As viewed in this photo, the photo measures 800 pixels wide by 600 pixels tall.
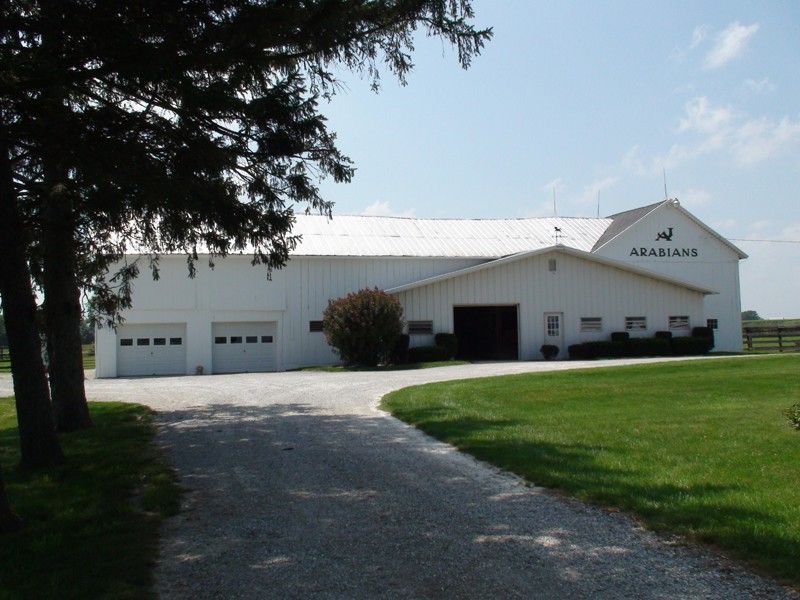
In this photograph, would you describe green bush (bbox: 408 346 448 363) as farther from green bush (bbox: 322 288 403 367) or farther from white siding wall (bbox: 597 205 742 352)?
white siding wall (bbox: 597 205 742 352)

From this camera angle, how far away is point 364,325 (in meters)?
29.1

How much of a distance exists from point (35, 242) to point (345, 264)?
21.6 metres

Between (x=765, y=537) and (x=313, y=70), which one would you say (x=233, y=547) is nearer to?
(x=765, y=537)

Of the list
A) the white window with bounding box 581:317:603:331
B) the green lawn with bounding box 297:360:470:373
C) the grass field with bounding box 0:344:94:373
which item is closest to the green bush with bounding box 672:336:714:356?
the white window with bounding box 581:317:603:331

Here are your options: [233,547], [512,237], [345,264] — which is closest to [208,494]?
[233,547]

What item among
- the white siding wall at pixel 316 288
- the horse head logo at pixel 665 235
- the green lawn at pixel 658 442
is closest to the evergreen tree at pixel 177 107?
the green lawn at pixel 658 442

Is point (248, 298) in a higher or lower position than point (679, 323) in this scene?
higher

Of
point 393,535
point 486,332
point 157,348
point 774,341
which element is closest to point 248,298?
point 157,348

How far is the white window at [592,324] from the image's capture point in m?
33.9

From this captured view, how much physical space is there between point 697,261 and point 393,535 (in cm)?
3659

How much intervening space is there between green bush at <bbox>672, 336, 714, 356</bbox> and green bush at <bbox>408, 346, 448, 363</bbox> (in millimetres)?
10139

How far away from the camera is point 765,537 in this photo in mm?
5867

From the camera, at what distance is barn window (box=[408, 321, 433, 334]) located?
32.4 meters

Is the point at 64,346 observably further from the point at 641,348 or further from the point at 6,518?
the point at 641,348
